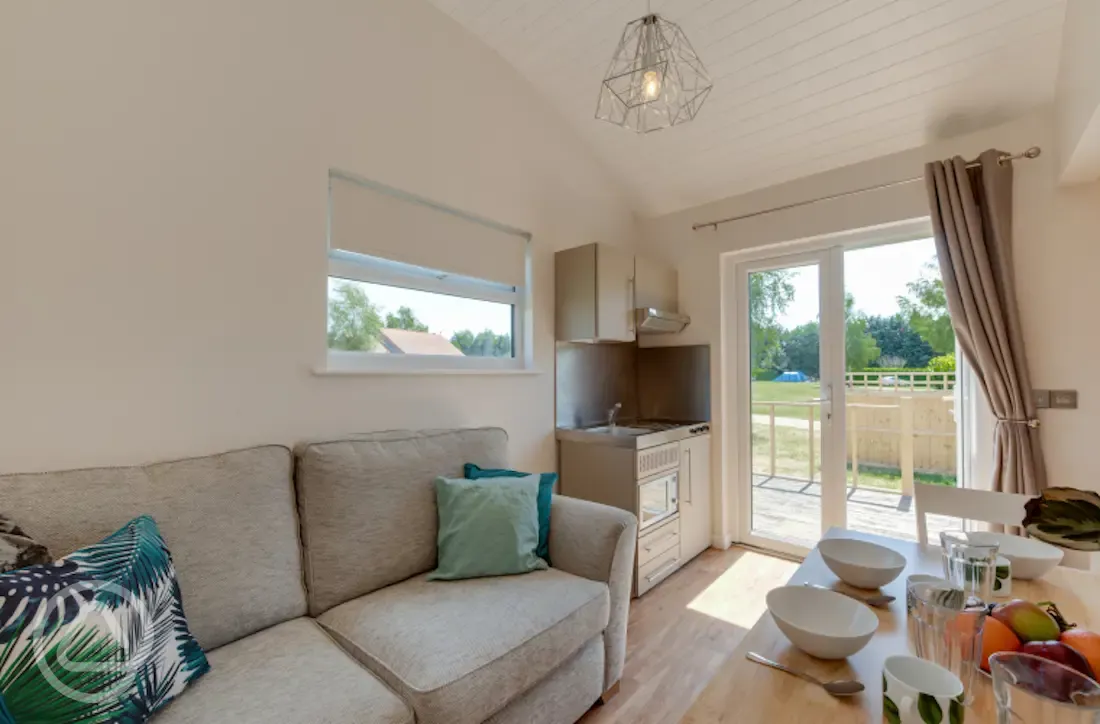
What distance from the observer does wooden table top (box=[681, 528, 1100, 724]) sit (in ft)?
2.22

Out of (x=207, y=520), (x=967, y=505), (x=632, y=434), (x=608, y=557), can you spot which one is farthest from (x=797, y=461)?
(x=207, y=520)

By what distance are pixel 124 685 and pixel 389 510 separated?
0.85m

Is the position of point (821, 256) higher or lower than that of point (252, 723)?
higher

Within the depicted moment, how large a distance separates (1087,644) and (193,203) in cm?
239

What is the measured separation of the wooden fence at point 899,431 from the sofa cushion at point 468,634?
7.08 feet

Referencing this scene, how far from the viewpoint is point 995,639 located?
2.41 ft

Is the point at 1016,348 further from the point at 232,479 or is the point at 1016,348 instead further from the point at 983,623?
the point at 232,479

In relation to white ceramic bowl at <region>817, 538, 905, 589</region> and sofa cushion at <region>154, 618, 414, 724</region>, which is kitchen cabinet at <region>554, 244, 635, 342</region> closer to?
white ceramic bowl at <region>817, 538, 905, 589</region>

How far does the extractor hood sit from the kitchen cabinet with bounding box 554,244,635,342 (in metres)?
0.09

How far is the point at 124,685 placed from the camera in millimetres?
958

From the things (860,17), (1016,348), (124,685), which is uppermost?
(860,17)

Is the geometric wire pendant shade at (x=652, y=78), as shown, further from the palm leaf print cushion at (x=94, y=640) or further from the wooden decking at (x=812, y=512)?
the wooden decking at (x=812, y=512)

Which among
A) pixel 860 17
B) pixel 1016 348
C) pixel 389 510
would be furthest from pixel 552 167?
pixel 1016 348

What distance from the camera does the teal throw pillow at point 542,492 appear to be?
1.92 meters
